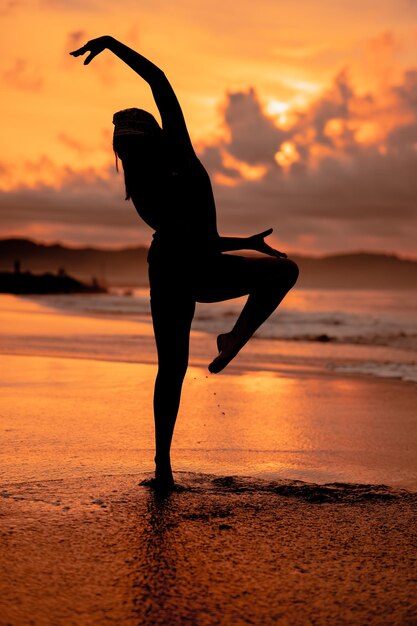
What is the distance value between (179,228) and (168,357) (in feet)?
2.33

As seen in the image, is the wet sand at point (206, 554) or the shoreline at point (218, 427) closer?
the wet sand at point (206, 554)

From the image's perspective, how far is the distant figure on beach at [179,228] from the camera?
12.9 ft

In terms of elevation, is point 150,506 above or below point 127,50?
below

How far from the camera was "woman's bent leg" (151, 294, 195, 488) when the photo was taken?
4.07 m

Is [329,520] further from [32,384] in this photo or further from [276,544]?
[32,384]

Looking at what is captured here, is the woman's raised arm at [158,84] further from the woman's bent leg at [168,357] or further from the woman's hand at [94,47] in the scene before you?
the woman's bent leg at [168,357]

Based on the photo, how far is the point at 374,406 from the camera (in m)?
7.52

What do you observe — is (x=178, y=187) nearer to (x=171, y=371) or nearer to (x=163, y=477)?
(x=171, y=371)

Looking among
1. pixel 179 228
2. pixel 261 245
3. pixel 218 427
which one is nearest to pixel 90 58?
pixel 179 228

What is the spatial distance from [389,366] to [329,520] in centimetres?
866

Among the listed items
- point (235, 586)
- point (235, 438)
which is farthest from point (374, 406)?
point (235, 586)

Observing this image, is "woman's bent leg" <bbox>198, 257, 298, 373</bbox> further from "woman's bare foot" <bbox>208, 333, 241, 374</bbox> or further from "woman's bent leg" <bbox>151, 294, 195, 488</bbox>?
"woman's bent leg" <bbox>151, 294, 195, 488</bbox>

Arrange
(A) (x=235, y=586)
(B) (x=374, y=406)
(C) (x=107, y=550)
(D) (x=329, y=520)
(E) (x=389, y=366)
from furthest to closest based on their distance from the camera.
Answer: (E) (x=389, y=366)
(B) (x=374, y=406)
(D) (x=329, y=520)
(C) (x=107, y=550)
(A) (x=235, y=586)

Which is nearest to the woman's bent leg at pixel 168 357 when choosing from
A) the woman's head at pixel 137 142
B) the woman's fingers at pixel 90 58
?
the woman's head at pixel 137 142
